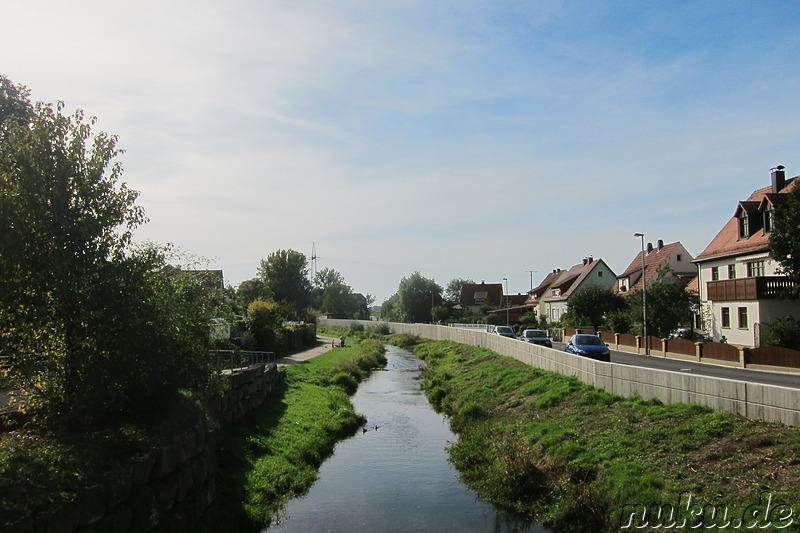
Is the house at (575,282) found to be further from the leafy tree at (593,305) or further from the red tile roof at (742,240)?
the red tile roof at (742,240)

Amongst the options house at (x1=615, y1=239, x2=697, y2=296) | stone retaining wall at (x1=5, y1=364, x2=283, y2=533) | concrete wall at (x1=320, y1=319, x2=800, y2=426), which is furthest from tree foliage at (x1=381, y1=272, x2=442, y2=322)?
stone retaining wall at (x1=5, y1=364, x2=283, y2=533)

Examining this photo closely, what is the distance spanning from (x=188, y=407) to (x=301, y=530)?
323cm

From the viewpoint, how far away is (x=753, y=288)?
36625mm

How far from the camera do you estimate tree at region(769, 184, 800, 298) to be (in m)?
31.8

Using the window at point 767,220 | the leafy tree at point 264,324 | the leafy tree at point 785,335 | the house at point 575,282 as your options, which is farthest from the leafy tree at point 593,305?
the leafy tree at point 264,324

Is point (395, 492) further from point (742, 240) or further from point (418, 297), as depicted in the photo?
point (418, 297)

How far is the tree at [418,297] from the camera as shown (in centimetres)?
11262

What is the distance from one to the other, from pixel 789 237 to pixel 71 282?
32.2 meters

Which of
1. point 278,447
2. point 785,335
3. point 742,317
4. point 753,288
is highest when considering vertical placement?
point 753,288

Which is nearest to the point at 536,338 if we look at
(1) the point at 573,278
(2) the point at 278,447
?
(2) the point at 278,447

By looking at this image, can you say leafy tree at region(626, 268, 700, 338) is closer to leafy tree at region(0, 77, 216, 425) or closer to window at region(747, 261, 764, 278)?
window at region(747, 261, 764, 278)

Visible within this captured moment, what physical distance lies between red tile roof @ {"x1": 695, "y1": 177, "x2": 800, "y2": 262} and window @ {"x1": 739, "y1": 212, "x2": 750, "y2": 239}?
0.80ft

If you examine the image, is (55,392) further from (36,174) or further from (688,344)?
(688,344)

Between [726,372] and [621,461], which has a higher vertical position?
[726,372]
